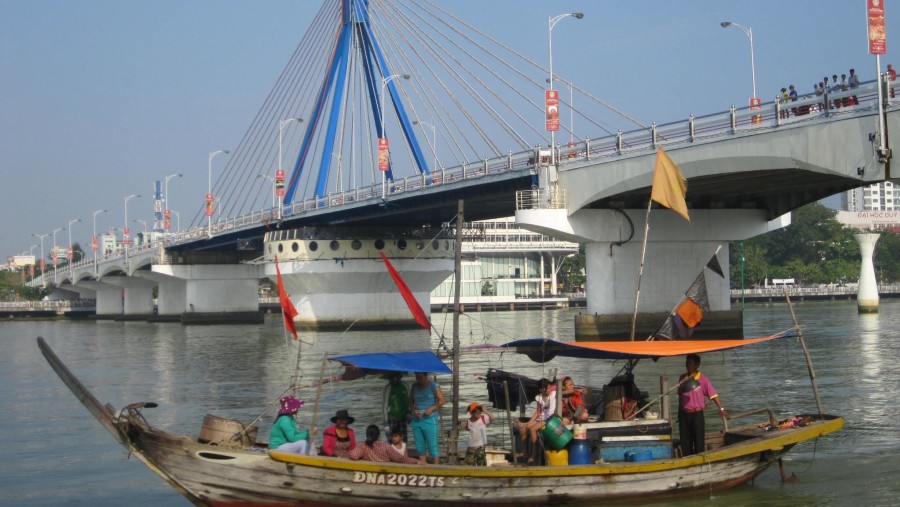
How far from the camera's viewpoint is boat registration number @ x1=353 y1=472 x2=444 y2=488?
52.3 feet

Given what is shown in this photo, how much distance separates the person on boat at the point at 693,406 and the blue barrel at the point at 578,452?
1617 mm

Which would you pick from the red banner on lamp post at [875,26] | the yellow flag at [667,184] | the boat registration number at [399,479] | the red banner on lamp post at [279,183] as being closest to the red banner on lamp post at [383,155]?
the red banner on lamp post at [279,183]

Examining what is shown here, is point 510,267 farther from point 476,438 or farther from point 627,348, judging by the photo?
point 476,438

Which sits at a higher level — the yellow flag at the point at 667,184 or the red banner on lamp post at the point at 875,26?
the red banner on lamp post at the point at 875,26

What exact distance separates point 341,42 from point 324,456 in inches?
2088

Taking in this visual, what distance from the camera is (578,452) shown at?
1727 centimetres

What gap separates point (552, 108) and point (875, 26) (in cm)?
1839

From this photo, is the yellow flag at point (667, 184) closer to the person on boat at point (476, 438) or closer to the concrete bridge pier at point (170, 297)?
the person on boat at point (476, 438)

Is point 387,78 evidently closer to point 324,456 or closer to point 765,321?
point 765,321

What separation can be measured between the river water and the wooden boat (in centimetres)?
138

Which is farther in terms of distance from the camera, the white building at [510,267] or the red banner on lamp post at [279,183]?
the white building at [510,267]

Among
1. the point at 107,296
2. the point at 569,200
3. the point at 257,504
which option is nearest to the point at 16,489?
the point at 257,504

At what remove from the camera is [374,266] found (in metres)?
72.7

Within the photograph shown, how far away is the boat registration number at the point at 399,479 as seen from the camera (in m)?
15.9
